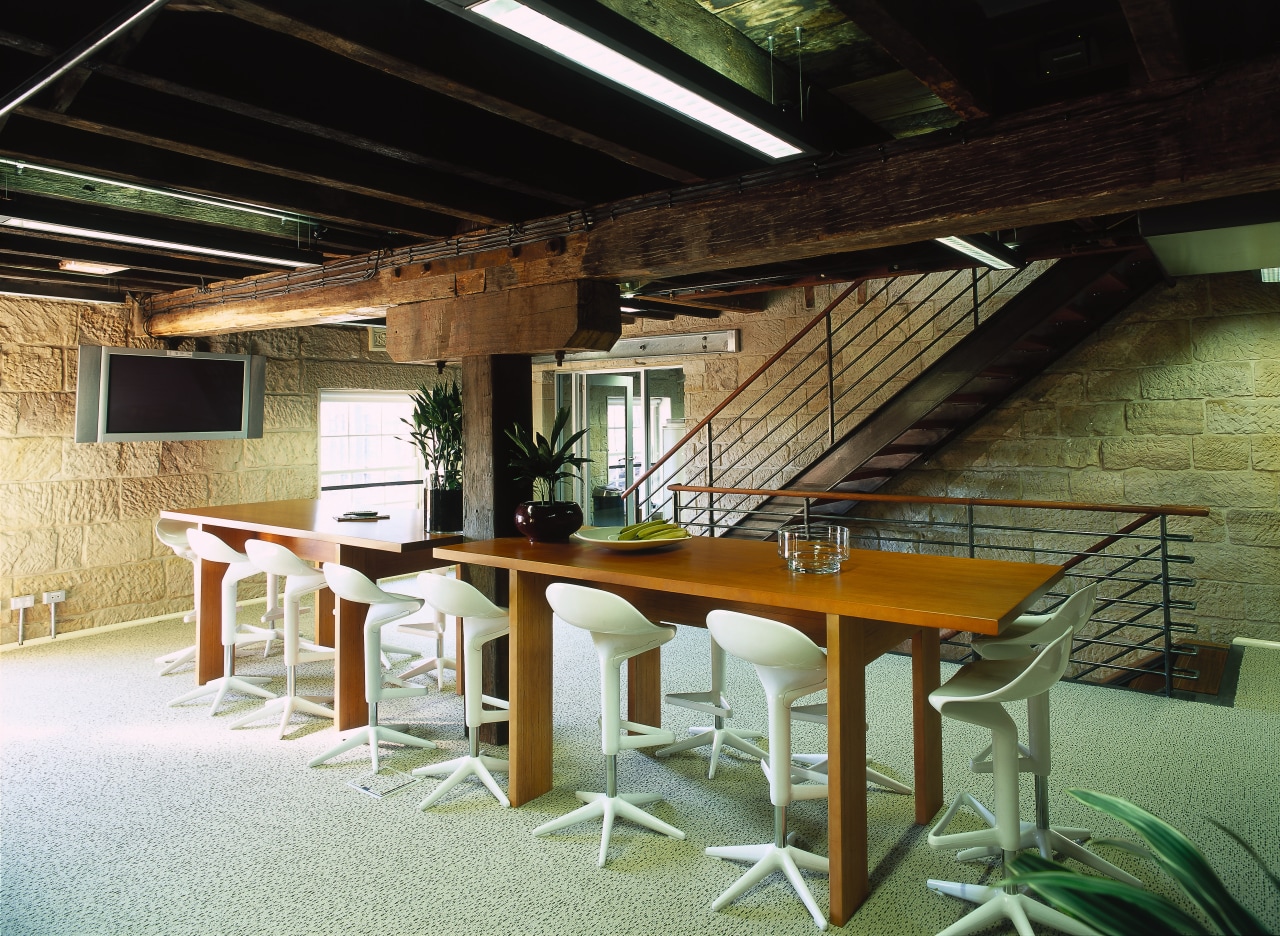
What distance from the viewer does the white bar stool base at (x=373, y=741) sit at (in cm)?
351

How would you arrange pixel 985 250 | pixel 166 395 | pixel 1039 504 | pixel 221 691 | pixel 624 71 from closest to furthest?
pixel 624 71, pixel 985 250, pixel 221 691, pixel 1039 504, pixel 166 395

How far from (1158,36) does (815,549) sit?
1.67 m

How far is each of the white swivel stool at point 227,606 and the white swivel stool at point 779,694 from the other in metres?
2.75

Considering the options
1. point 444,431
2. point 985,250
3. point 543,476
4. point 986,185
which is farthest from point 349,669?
point 985,250

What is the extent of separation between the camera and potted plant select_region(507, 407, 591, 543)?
347cm

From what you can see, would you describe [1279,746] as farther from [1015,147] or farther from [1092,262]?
[1015,147]

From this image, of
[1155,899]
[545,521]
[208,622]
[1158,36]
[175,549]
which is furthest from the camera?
[175,549]

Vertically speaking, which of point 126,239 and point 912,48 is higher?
point 126,239

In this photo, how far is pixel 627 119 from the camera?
2604mm

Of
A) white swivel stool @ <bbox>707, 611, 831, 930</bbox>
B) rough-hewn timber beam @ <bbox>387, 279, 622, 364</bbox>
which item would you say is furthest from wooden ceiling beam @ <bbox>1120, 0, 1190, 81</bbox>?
rough-hewn timber beam @ <bbox>387, 279, 622, 364</bbox>

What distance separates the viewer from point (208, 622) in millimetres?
4672

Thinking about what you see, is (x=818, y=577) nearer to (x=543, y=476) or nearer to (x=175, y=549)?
(x=543, y=476)

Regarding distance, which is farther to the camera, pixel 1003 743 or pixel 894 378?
pixel 894 378

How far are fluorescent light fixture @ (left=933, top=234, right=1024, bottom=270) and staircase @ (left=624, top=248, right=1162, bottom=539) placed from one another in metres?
0.47
